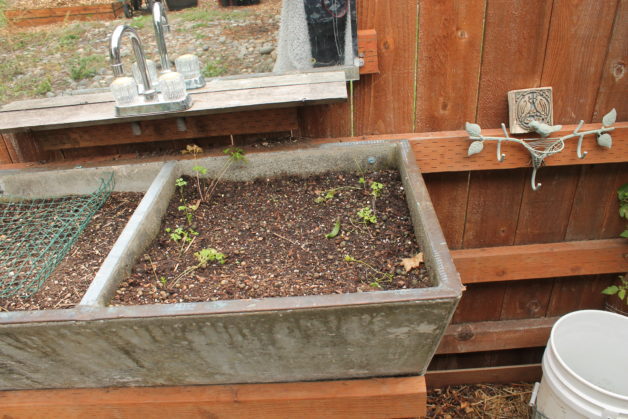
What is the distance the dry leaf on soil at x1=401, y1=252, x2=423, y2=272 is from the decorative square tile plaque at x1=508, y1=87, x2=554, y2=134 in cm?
83

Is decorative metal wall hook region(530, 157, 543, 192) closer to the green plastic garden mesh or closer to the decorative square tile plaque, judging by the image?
the decorative square tile plaque

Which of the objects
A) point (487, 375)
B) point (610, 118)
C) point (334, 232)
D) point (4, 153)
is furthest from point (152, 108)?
point (487, 375)

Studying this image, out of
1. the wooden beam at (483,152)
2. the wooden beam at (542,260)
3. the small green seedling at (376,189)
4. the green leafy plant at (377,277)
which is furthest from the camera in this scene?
the wooden beam at (542,260)

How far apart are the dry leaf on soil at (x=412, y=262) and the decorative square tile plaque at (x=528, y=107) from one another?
828 millimetres

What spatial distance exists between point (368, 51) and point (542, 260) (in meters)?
1.25

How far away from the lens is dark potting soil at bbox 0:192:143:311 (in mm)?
1219

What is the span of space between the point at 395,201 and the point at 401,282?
38 cm

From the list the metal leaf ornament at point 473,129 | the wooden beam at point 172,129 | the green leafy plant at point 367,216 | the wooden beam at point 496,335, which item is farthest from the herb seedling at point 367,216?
the wooden beam at point 496,335

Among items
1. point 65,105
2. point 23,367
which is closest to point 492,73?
Result: point 65,105

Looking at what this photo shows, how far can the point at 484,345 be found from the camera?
235 cm

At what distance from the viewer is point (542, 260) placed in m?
2.09

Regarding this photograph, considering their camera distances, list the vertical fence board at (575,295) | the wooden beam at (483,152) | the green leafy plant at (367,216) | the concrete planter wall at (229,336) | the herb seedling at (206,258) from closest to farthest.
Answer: the concrete planter wall at (229,336) < the herb seedling at (206,258) < the green leafy plant at (367,216) < the wooden beam at (483,152) < the vertical fence board at (575,295)

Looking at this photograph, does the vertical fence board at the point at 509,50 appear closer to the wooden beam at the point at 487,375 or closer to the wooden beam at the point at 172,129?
the wooden beam at the point at 172,129

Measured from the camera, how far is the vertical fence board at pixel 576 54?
1.59m
